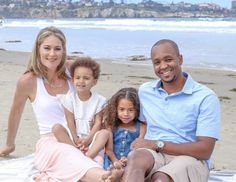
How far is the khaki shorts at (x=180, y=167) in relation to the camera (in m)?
3.48

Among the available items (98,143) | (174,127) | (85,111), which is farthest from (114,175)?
(85,111)

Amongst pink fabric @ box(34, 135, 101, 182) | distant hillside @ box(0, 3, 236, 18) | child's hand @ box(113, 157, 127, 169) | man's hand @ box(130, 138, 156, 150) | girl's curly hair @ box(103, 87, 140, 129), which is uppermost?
girl's curly hair @ box(103, 87, 140, 129)

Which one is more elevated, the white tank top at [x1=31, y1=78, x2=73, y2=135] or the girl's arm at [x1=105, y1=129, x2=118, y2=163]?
the white tank top at [x1=31, y1=78, x2=73, y2=135]

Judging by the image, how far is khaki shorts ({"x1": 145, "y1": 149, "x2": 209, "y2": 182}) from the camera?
348 centimetres

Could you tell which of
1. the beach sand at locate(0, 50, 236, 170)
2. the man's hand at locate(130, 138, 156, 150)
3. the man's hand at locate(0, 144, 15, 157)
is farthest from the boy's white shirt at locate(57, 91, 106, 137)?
the beach sand at locate(0, 50, 236, 170)

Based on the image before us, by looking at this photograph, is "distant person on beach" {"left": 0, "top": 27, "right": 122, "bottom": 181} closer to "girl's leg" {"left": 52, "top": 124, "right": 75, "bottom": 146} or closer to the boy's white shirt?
"girl's leg" {"left": 52, "top": 124, "right": 75, "bottom": 146}

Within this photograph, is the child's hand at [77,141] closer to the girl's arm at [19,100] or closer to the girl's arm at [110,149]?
the girl's arm at [110,149]

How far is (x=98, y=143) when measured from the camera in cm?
420

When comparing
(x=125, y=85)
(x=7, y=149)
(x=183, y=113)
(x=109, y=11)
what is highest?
(x=183, y=113)

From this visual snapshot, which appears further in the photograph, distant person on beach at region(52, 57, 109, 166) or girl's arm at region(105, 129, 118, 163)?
distant person on beach at region(52, 57, 109, 166)

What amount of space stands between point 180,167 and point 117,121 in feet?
3.17

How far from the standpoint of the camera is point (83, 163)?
3.97 metres

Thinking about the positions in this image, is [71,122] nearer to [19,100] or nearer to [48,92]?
[48,92]

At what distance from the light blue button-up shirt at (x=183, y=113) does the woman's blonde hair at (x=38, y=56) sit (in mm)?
1027
